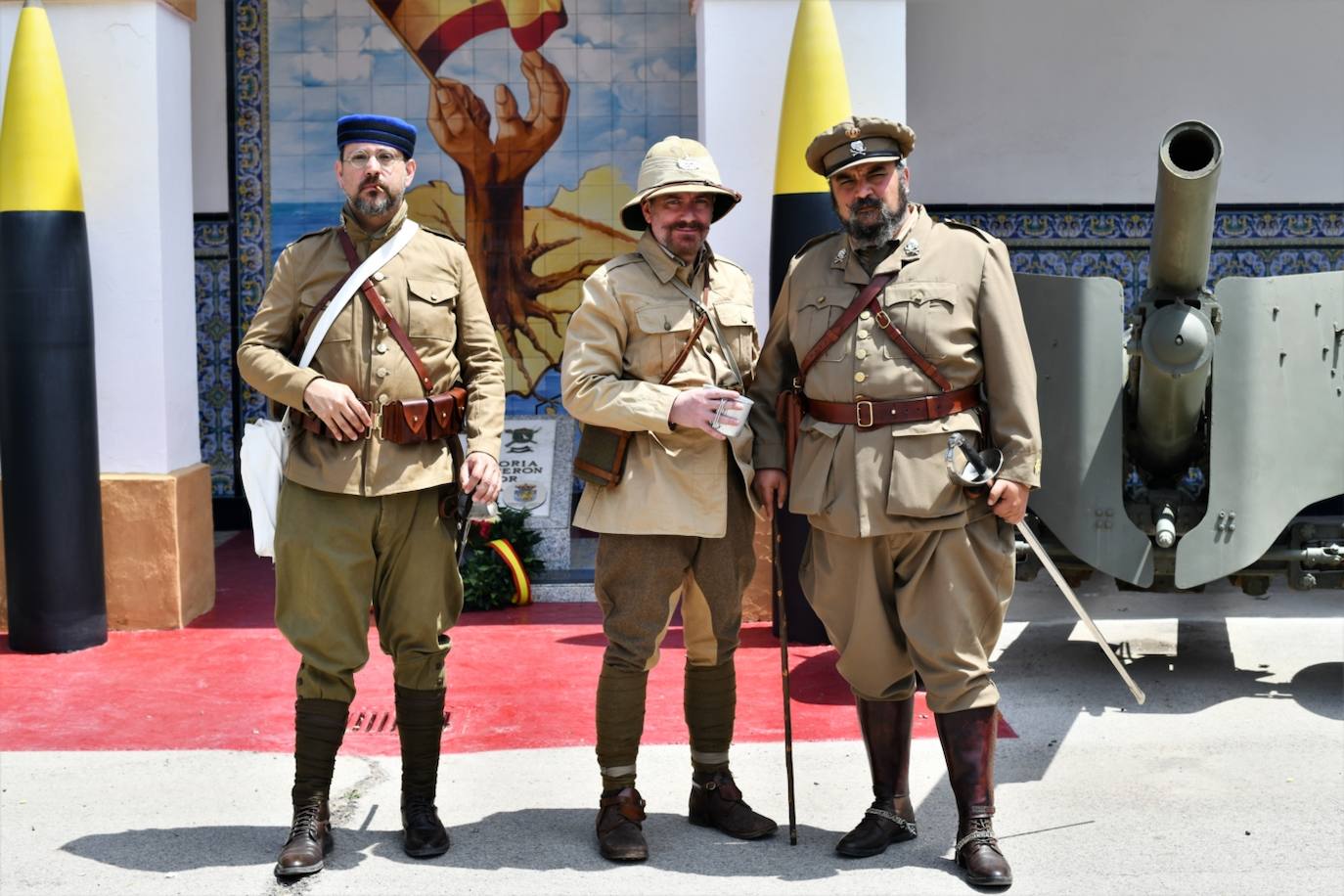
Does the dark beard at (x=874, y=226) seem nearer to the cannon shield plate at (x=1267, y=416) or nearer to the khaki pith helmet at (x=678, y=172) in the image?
the khaki pith helmet at (x=678, y=172)

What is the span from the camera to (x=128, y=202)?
6.46m

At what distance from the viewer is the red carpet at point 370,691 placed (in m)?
5.12

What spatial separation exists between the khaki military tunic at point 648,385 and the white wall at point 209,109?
5.10 meters

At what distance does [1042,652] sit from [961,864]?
98.9 inches

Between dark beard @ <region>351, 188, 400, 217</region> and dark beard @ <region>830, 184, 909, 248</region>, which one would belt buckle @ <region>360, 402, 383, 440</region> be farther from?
dark beard @ <region>830, 184, 909, 248</region>

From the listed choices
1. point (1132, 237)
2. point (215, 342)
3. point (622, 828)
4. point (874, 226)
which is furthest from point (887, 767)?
point (215, 342)

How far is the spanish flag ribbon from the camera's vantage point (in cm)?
711

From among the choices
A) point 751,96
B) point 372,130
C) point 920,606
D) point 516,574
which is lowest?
point 516,574

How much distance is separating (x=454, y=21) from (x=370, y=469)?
504 centimetres

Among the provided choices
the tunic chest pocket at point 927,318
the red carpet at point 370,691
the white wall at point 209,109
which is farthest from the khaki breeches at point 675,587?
the white wall at point 209,109

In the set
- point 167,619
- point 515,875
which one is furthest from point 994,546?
point 167,619

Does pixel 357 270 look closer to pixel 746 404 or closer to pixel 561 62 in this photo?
pixel 746 404

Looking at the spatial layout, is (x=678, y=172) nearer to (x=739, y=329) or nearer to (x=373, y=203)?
(x=739, y=329)

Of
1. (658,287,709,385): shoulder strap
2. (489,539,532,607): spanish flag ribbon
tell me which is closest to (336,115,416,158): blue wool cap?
(658,287,709,385): shoulder strap
